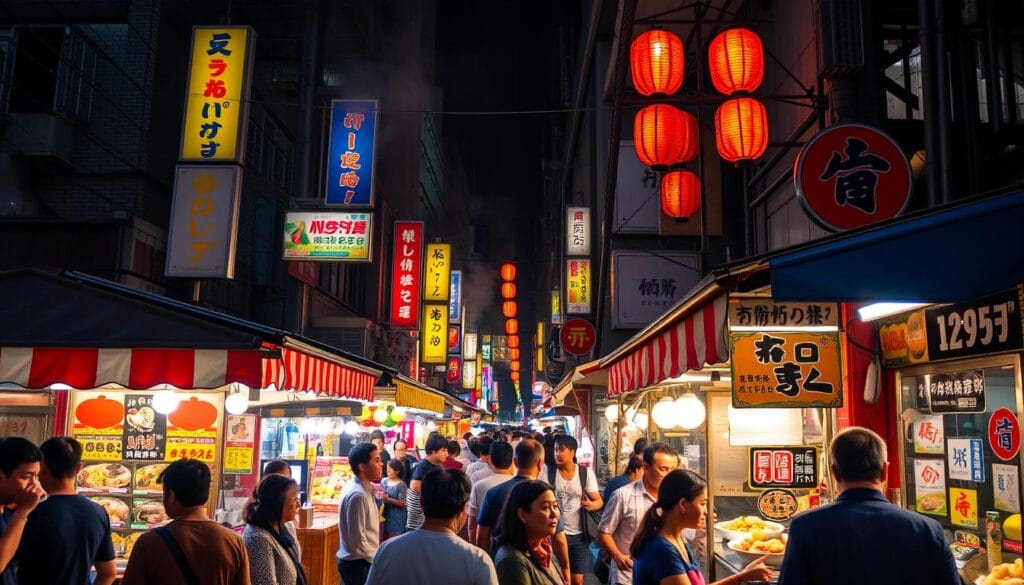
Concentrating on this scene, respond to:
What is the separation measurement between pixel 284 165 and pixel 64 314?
707 inches

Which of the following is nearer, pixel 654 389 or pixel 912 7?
pixel 912 7

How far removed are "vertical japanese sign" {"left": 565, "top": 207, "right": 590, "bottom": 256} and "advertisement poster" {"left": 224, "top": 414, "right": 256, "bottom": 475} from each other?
16.9 m

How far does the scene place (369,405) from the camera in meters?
17.4

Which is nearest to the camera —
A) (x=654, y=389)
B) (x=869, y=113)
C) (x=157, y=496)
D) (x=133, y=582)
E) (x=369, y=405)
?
(x=133, y=582)

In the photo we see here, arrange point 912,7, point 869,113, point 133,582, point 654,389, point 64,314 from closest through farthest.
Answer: point 133,582 → point 64,314 → point 869,113 → point 912,7 → point 654,389

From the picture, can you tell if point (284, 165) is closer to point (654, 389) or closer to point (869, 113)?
point (654, 389)

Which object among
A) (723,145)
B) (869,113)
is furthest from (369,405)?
(869,113)

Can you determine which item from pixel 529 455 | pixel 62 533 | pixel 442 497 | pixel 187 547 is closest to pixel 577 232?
pixel 529 455

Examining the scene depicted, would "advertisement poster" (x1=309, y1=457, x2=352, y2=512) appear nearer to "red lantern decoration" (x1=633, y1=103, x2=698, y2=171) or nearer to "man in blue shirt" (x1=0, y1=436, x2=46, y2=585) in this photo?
"man in blue shirt" (x1=0, y1=436, x2=46, y2=585)

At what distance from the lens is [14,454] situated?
4320mm

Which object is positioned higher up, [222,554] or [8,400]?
[8,400]

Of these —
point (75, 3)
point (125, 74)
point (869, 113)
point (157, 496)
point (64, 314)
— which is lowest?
point (157, 496)

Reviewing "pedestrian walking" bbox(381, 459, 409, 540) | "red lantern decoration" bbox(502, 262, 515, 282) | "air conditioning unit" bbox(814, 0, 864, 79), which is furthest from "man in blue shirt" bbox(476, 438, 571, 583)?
"red lantern decoration" bbox(502, 262, 515, 282)

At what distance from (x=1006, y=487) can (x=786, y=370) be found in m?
1.86
